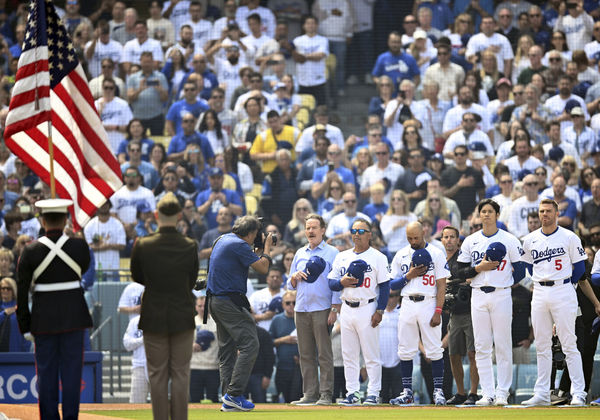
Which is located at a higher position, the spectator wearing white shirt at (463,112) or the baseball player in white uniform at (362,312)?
the spectator wearing white shirt at (463,112)

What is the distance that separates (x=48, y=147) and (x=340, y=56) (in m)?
9.61

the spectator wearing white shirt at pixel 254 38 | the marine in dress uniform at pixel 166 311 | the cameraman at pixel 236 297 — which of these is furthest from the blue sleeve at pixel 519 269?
the spectator wearing white shirt at pixel 254 38

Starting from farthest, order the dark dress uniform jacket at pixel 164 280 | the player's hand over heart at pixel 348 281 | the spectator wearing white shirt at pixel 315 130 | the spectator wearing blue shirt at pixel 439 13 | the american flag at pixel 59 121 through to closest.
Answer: the spectator wearing blue shirt at pixel 439 13 < the spectator wearing white shirt at pixel 315 130 < the player's hand over heart at pixel 348 281 < the american flag at pixel 59 121 < the dark dress uniform jacket at pixel 164 280

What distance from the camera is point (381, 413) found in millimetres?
9102

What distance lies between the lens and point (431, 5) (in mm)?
18141

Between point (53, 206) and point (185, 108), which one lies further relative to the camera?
point (185, 108)

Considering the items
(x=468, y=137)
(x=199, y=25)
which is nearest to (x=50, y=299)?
(x=468, y=137)

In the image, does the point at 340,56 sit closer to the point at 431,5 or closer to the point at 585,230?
the point at 431,5

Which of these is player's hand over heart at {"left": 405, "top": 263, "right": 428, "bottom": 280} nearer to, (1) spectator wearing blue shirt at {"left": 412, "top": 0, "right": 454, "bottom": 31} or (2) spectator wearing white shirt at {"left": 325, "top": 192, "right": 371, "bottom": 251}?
(2) spectator wearing white shirt at {"left": 325, "top": 192, "right": 371, "bottom": 251}

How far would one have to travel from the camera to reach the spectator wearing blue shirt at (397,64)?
1700 centimetres

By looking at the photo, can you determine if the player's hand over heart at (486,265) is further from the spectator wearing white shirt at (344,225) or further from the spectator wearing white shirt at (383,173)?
the spectator wearing white shirt at (383,173)

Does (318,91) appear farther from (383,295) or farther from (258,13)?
(383,295)

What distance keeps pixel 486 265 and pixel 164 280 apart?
3.80 m

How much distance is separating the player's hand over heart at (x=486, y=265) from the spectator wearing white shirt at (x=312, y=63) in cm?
823
